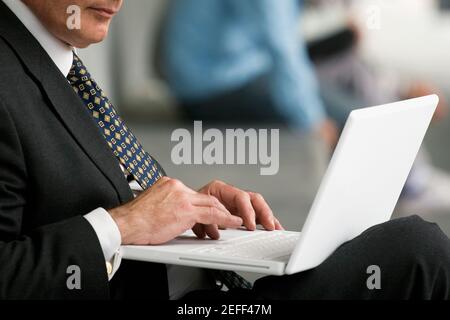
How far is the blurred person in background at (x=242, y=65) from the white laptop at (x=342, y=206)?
3248 millimetres

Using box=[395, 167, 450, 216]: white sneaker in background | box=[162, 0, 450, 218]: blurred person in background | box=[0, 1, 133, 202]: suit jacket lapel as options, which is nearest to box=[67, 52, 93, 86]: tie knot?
box=[0, 1, 133, 202]: suit jacket lapel

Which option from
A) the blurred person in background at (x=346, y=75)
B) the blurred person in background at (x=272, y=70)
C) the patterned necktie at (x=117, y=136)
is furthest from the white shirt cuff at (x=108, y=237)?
the blurred person in background at (x=346, y=75)

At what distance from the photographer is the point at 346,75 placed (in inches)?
199

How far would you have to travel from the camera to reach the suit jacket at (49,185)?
1.18 m

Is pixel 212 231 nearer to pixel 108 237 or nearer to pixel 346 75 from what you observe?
pixel 108 237

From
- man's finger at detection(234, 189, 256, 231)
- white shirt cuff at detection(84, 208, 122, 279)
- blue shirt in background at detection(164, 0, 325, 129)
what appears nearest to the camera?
white shirt cuff at detection(84, 208, 122, 279)

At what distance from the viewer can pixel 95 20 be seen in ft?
4.64

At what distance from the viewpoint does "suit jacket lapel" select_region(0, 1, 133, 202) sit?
52.1 inches

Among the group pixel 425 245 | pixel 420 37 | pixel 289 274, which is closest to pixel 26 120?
pixel 289 274

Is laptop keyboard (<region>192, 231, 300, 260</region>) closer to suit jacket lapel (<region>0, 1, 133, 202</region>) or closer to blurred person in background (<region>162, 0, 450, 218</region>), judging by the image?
suit jacket lapel (<region>0, 1, 133, 202</region>)

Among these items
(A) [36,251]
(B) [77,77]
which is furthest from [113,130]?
(A) [36,251]

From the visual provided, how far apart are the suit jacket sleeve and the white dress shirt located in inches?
0.7

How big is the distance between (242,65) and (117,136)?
3.49 metres

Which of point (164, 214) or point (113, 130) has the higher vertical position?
point (113, 130)
